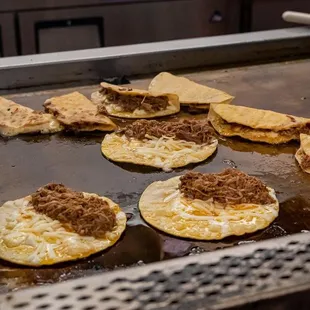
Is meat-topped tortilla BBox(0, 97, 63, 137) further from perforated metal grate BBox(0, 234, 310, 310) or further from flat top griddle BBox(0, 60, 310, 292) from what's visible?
perforated metal grate BBox(0, 234, 310, 310)

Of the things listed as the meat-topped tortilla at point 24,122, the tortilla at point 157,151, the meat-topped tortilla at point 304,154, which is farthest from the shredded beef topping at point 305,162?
the meat-topped tortilla at point 24,122

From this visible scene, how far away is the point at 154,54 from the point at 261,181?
4.96 feet

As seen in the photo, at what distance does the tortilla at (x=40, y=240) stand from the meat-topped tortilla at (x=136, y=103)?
1.14 meters

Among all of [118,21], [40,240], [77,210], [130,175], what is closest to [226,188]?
[130,175]

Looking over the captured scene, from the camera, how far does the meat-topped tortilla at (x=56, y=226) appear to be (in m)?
2.11

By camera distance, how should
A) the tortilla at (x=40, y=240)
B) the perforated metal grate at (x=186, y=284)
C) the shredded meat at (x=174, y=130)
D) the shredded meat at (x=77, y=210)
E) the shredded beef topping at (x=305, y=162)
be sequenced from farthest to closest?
1. the shredded meat at (x=174, y=130)
2. the shredded beef topping at (x=305, y=162)
3. the shredded meat at (x=77, y=210)
4. the tortilla at (x=40, y=240)
5. the perforated metal grate at (x=186, y=284)

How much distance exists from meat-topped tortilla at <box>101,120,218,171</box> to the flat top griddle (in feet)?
0.15

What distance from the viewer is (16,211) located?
91.9 inches

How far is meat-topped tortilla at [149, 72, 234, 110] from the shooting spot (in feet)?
11.2

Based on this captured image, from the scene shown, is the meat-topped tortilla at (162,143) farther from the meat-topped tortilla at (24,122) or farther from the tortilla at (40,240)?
the tortilla at (40,240)

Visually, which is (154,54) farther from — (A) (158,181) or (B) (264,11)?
(B) (264,11)

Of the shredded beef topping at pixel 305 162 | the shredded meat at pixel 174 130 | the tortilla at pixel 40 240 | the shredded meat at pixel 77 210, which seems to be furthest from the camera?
the shredded meat at pixel 174 130

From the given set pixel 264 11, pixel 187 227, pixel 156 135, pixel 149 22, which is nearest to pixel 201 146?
pixel 156 135

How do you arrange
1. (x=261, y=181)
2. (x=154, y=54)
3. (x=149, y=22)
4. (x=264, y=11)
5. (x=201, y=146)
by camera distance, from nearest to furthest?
(x=261, y=181), (x=201, y=146), (x=154, y=54), (x=149, y=22), (x=264, y=11)
